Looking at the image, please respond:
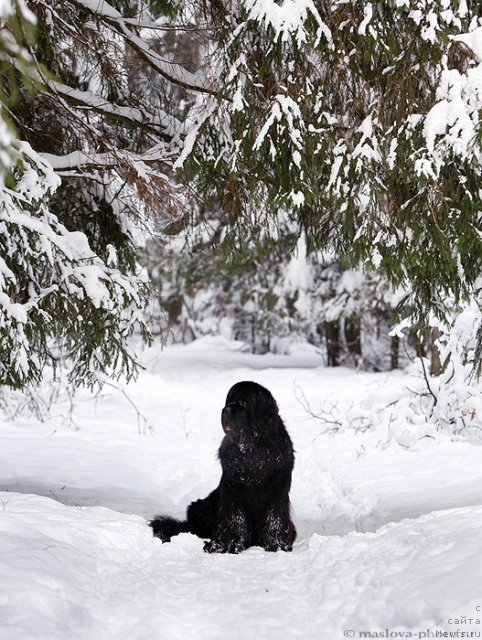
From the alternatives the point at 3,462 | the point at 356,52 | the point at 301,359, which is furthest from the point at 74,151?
the point at 301,359

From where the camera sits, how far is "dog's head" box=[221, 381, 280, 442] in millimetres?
5223

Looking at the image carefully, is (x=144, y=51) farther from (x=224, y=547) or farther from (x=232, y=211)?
(x=224, y=547)

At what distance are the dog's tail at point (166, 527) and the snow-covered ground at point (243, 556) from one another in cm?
14

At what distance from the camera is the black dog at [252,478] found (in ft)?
16.9

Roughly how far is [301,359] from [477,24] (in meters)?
25.6

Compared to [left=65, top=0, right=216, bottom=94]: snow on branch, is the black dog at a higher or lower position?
lower

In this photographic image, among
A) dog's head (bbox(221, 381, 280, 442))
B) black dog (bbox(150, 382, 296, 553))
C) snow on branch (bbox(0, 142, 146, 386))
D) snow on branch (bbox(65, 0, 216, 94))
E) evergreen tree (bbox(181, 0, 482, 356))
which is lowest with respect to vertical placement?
black dog (bbox(150, 382, 296, 553))

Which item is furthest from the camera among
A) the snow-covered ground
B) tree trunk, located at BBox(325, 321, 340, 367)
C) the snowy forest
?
tree trunk, located at BBox(325, 321, 340, 367)

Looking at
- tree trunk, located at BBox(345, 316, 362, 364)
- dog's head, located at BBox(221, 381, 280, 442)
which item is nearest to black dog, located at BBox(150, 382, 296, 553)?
dog's head, located at BBox(221, 381, 280, 442)

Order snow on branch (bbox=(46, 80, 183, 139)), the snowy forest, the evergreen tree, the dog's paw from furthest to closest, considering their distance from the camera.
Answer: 1. snow on branch (bbox=(46, 80, 183, 139))
2. the dog's paw
3. the evergreen tree
4. the snowy forest

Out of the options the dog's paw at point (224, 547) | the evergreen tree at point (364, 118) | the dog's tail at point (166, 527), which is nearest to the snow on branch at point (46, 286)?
the evergreen tree at point (364, 118)

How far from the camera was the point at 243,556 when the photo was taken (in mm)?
4832

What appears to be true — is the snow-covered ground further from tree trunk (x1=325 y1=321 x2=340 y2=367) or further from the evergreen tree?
tree trunk (x1=325 y1=321 x2=340 y2=367)

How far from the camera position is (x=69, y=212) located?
239 inches
